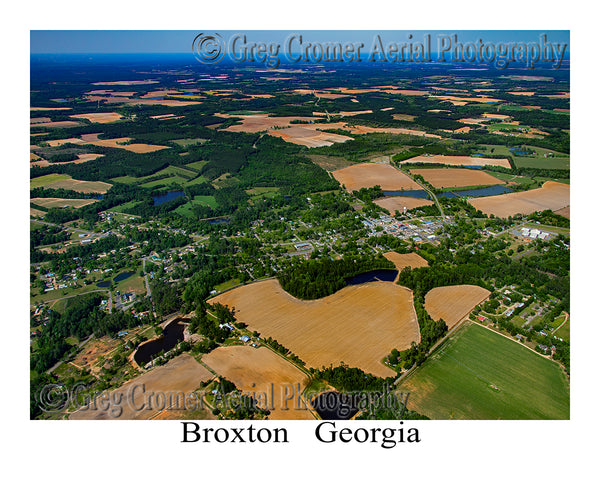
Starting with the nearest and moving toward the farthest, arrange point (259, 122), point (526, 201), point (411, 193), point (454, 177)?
1. point (526, 201)
2. point (411, 193)
3. point (454, 177)
4. point (259, 122)

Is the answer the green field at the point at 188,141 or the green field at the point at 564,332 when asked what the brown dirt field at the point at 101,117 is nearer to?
the green field at the point at 188,141

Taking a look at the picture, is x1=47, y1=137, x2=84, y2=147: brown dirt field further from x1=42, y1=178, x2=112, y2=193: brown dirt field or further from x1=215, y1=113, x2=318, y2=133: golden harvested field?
x1=215, y1=113, x2=318, y2=133: golden harvested field

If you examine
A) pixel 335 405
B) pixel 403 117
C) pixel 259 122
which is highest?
pixel 403 117

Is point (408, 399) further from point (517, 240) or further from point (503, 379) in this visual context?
point (517, 240)

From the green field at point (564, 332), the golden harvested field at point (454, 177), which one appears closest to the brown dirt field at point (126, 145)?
the golden harvested field at point (454, 177)

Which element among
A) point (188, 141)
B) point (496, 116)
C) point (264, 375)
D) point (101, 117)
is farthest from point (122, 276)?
point (496, 116)

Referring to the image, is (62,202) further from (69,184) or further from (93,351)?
(93,351)
